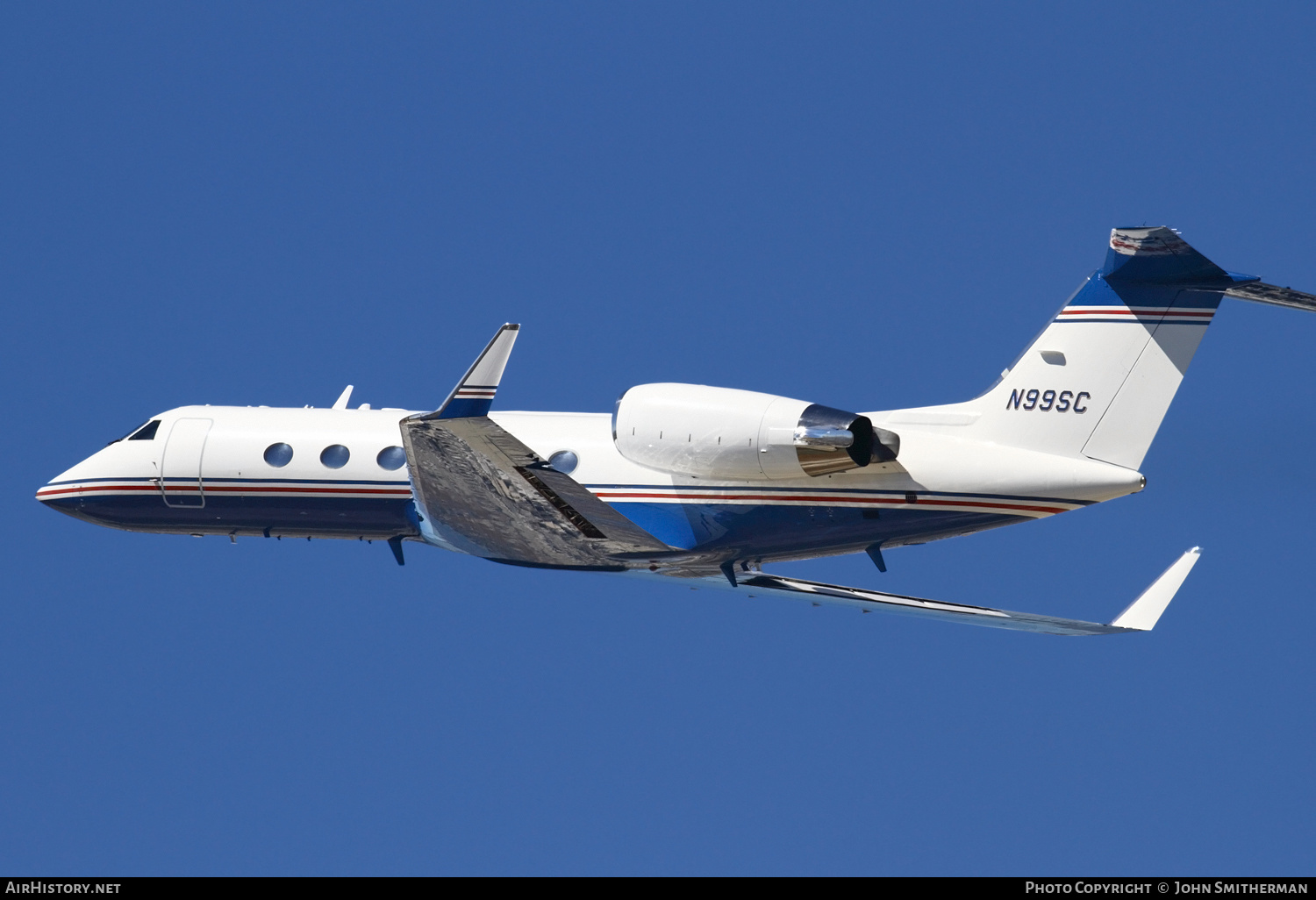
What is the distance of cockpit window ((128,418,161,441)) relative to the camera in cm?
2300

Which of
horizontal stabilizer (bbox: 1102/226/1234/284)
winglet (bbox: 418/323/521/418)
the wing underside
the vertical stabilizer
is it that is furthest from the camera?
the wing underside

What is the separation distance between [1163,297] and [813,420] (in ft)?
13.3

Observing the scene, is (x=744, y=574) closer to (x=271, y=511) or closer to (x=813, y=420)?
(x=813, y=420)

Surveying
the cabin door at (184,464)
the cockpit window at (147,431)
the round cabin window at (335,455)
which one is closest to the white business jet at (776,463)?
the round cabin window at (335,455)

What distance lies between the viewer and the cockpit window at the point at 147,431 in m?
23.0

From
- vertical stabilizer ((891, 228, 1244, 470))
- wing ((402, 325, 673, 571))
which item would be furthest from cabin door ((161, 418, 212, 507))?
vertical stabilizer ((891, 228, 1244, 470))

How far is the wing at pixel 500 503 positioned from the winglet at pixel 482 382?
0.02 m

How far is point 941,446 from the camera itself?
63.6ft

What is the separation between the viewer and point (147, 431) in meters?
23.1

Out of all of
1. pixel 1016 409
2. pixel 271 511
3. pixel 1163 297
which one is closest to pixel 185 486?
pixel 271 511

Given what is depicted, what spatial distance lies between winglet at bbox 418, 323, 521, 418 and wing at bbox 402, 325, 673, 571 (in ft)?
0.05

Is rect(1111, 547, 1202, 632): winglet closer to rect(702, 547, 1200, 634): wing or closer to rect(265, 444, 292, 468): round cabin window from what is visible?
rect(702, 547, 1200, 634): wing

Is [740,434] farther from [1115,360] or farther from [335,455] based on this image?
[335,455]

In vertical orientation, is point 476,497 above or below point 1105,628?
above
